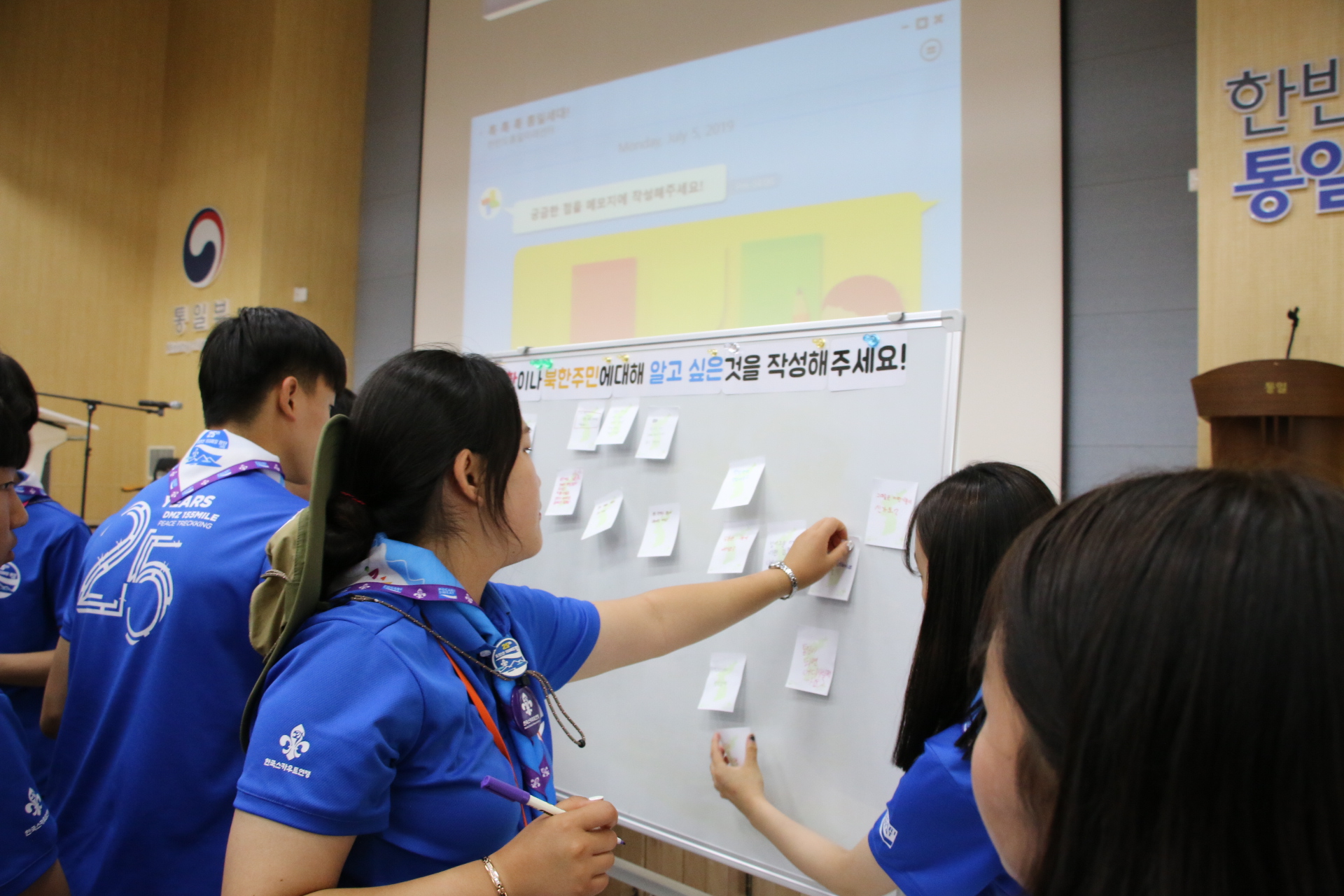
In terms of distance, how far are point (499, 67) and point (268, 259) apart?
159 cm

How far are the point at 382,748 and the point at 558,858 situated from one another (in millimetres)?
224

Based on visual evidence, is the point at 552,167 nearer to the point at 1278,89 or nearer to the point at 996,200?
the point at 996,200

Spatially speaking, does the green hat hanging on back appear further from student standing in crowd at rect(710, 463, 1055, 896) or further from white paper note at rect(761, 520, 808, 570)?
white paper note at rect(761, 520, 808, 570)

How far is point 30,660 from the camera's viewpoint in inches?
59.9

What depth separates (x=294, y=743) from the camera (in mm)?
750

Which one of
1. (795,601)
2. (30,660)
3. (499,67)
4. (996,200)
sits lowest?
(30,660)

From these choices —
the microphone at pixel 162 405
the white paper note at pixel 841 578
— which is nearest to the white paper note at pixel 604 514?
the white paper note at pixel 841 578

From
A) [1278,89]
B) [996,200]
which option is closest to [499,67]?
[996,200]

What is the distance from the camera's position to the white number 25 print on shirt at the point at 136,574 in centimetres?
114

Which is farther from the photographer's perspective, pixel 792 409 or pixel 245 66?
pixel 245 66

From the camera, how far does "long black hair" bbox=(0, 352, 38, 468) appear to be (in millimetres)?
1233

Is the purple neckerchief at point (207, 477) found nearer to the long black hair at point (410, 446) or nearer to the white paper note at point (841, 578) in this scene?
the long black hair at point (410, 446)

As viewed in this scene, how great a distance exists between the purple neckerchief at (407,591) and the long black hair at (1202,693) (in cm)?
69

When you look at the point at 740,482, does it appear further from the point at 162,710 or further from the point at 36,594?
the point at 36,594
